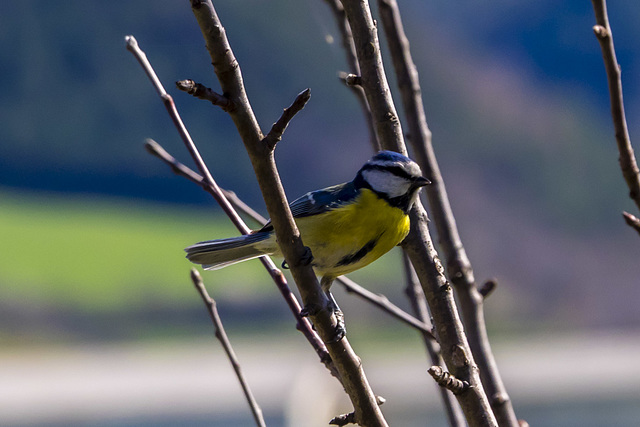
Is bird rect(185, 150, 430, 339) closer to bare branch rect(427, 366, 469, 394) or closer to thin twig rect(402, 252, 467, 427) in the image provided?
thin twig rect(402, 252, 467, 427)

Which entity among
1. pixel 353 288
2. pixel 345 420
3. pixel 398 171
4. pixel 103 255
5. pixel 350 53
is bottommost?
pixel 345 420

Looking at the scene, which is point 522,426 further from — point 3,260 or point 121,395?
point 3,260

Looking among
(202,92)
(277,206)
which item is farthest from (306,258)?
(202,92)

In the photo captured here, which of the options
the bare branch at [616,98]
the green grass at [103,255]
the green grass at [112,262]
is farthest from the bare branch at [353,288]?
the green grass at [103,255]

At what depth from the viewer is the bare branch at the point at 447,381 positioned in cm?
62

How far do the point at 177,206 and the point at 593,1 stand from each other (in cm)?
1180

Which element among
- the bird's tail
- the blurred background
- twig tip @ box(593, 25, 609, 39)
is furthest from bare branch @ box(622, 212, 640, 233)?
the blurred background

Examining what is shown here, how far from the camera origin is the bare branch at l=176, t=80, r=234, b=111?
536 mm

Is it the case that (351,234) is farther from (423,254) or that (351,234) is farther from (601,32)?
(601,32)

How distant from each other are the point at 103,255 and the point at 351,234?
9.59m

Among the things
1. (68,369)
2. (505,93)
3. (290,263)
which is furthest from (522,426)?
(505,93)

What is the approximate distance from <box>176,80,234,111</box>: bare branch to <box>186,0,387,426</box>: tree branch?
0.05 feet

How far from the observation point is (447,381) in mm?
655

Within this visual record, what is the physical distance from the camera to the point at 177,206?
12164 mm
